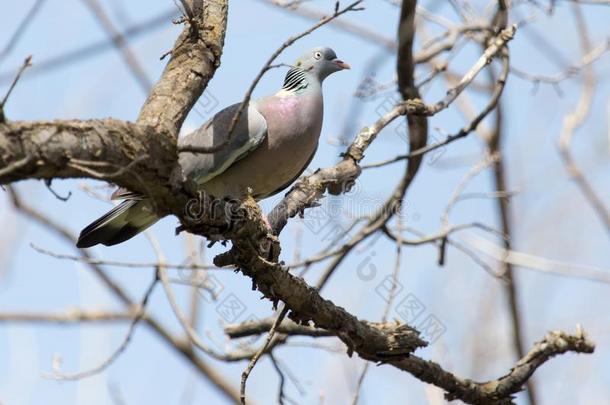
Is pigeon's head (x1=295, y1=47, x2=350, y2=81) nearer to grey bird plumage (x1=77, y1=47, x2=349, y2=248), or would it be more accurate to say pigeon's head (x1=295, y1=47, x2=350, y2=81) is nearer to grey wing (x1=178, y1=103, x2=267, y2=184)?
grey bird plumage (x1=77, y1=47, x2=349, y2=248)

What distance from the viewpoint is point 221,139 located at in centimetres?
399

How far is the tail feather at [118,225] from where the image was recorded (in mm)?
4117

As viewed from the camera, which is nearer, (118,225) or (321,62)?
(118,225)

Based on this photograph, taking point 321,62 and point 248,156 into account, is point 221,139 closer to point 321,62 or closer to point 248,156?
point 248,156

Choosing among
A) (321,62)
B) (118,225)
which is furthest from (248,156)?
(321,62)

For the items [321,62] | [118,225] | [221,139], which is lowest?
[118,225]

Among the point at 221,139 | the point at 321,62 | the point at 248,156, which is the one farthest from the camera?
the point at 321,62

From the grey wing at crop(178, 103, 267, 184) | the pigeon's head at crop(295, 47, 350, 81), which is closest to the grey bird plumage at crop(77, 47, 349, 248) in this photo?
the grey wing at crop(178, 103, 267, 184)

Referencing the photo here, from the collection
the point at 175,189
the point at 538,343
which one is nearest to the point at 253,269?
the point at 175,189

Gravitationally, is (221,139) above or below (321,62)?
below

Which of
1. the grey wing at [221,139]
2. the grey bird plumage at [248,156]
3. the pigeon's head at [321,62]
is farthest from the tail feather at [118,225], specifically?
the pigeon's head at [321,62]

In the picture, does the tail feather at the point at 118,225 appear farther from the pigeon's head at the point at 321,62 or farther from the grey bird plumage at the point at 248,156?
the pigeon's head at the point at 321,62

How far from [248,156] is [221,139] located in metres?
0.22

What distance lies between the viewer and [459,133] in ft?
14.8
